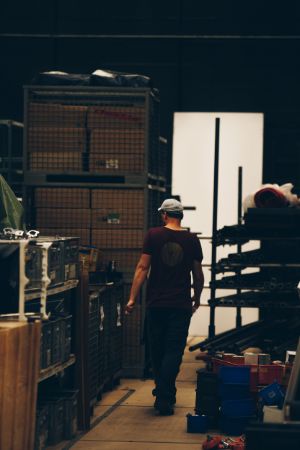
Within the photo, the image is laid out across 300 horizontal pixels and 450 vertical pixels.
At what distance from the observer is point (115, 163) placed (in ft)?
44.7

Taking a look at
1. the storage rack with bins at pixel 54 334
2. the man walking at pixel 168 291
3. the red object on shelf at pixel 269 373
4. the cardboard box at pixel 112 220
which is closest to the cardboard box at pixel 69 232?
the cardboard box at pixel 112 220

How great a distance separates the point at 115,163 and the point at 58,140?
0.69m

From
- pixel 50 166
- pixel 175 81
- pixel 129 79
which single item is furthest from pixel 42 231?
pixel 175 81

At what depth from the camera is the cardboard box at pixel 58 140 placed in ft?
44.5

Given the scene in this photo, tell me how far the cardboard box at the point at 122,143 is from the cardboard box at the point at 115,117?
7 cm

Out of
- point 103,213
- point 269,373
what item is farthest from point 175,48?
point 269,373

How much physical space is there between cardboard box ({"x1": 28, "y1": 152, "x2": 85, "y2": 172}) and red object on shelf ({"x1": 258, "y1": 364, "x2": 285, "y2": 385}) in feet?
12.2

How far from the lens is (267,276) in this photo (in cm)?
1380

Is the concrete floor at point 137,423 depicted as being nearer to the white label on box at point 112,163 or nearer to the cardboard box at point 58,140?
the white label on box at point 112,163

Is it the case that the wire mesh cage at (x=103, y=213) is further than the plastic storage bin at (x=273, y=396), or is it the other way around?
the wire mesh cage at (x=103, y=213)

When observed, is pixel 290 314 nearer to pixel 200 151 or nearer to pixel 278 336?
pixel 278 336

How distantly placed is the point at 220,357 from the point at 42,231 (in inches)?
114

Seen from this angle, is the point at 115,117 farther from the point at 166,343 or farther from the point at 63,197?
the point at 166,343

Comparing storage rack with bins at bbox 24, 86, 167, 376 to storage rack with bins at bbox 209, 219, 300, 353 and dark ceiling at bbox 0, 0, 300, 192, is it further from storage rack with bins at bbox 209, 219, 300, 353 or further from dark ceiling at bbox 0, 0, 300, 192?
dark ceiling at bbox 0, 0, 300, 192
